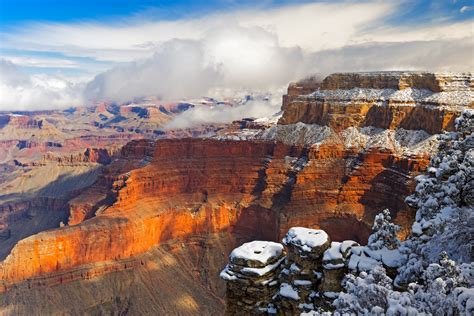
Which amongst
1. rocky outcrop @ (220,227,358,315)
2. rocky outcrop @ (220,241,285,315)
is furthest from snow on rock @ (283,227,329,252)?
rocky outcrop @ (220,241,285,315)

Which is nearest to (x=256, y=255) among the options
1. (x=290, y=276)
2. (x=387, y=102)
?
(x=290, y=276)

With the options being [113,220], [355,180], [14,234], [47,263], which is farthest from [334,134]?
[14,234]

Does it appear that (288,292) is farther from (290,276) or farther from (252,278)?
(252,278)

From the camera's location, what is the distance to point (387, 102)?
288ft

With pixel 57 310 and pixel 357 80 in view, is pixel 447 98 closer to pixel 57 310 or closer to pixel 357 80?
pixel 357 80

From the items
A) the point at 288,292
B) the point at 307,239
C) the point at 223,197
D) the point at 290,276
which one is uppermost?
the point at 307,239

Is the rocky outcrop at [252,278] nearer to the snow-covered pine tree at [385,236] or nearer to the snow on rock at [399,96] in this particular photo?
the snow-covered pine tree at [385,236]

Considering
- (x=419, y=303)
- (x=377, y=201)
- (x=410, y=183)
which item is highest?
(x=419, y=303)

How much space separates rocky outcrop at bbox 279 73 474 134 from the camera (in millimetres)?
78625

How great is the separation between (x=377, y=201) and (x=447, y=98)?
83.2 feet

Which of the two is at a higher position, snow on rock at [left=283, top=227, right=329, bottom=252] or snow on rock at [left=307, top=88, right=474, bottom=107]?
snow on rock at [left=307, top=88, right=474, bottom=107]

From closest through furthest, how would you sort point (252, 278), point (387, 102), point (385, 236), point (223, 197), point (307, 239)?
1. point (385, 236)
2. point (252, 278)
3. point (307, 239)
4. point (387, 102)
5. point (223, 197)

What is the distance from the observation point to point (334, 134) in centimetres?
9175

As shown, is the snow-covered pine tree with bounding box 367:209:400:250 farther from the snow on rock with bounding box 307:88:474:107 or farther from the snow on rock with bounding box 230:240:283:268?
the snow on rock with bounding box 307:88:474:107
